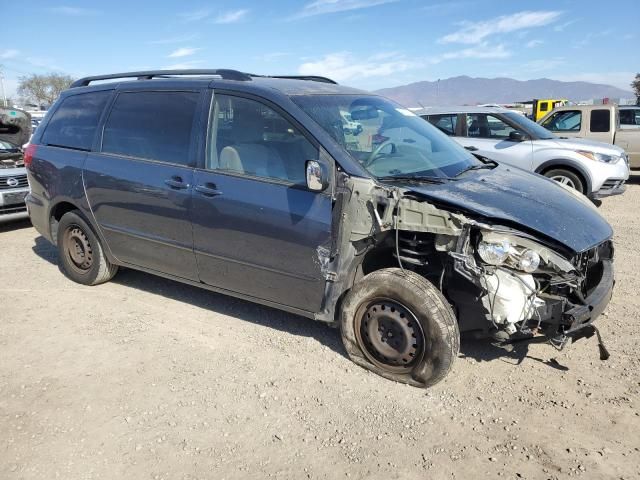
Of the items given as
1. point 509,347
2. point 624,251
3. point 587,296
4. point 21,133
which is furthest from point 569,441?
point 21,133

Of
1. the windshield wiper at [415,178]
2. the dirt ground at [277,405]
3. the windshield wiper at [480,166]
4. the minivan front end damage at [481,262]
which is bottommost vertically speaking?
the dirt ground at [277,405]

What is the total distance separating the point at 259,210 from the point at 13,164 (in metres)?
6.25

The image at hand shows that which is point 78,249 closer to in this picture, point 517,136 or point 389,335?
point 389,335

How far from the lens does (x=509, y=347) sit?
3.31 metres

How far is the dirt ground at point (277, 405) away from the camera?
8.89ft

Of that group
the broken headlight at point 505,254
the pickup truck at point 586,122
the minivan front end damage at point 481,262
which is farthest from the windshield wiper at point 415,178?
the pickup truck at point 586,122

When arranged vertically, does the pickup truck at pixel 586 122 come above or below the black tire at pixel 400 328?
above

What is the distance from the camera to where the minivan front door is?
3469 millimetres

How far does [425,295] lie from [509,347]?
66 cm

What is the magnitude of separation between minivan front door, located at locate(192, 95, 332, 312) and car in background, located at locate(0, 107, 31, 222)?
16.5 ft

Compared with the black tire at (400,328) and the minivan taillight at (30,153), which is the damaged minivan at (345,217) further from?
the minivan taillight at (30,153)

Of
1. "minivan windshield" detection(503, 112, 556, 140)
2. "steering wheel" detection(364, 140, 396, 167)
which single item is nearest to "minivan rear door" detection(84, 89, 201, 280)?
"steering wheel" detection(364, 140, 396, 167)

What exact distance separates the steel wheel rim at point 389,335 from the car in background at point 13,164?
6300 millimetres

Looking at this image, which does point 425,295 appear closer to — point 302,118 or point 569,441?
point 569,441
